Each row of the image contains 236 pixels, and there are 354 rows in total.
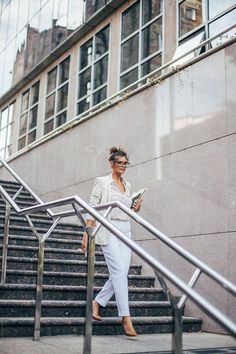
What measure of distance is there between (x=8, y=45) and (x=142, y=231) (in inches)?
424

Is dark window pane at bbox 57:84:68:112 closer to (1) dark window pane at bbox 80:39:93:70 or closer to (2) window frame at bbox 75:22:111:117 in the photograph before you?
(2) window frame at bbox 75:22:111:117

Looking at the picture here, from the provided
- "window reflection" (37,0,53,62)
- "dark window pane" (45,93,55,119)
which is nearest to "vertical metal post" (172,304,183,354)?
"dark window pane" (45,93,55,119)

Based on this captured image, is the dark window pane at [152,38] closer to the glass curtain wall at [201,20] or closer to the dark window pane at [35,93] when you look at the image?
the glass curtain wall at [201,20]

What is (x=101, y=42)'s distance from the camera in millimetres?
10727

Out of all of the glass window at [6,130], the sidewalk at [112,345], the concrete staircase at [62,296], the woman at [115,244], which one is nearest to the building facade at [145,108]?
the glass window at [6,130]

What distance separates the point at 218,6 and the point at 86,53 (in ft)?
15.0

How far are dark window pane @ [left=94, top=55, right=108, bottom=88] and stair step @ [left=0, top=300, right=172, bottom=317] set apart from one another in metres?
5.95

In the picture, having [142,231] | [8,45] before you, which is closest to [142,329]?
[142,231]

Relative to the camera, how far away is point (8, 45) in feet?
51.2

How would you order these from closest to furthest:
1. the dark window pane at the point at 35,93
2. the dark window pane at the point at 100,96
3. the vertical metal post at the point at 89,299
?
the vertical metal post at the point at 89,299, the dark window pane at the point at 100,96, the dark window pane at the point at 35,93

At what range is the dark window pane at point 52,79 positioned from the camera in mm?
12500

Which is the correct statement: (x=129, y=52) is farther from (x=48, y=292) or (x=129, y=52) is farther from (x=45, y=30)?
(x=48, y=292)

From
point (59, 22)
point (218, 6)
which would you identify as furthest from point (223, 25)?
point (59, 22)

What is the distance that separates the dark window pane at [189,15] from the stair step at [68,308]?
477cm
